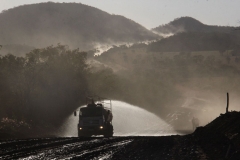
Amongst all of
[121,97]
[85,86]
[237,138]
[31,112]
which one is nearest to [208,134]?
[237,138]

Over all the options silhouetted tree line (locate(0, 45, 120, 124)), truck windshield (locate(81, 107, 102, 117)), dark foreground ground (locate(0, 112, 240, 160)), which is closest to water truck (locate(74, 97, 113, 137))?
truck windshield (locate(81, 107, 102, 117))

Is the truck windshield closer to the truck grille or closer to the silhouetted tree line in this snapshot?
the truck grille

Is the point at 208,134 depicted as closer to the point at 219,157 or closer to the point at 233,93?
the point at 219,157

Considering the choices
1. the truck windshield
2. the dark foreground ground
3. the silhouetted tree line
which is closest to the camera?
the dark foreground ground

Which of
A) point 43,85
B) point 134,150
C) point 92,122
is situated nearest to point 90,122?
point 92,122

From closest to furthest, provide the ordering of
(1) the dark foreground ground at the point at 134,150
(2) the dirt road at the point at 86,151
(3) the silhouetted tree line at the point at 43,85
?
1. (1) the dark foreground ground at the point at 134,150
2. (2) the dirt road at the point at 86,151
3. (3) the silhouetted tree line at the point at 43,85

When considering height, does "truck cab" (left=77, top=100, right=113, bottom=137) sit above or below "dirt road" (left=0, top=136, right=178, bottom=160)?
above

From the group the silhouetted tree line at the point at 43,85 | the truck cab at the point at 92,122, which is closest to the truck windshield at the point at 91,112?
the truck cab at the point at 92,122

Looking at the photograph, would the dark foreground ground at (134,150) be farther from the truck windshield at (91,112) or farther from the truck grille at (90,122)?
the truck windshield at (91,112)

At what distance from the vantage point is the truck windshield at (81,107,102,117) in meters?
46.0

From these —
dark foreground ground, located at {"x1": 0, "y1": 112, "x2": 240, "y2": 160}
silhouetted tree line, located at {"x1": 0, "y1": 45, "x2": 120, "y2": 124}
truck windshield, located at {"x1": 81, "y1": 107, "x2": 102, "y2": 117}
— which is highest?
silhouetted tree line, located at {"x1": 0, "y1": 45, "x2": 120, "y2": 124}

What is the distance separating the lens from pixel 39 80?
260 feet

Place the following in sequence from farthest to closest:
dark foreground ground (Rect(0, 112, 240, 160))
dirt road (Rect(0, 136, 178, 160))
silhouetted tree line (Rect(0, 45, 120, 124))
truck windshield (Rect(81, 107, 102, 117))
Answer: silhouetted tree line (Rect(0, 45, 120, 124)), truck windshield (Rect(81, 107, 102, 117)), dirt road (Rect(0, 136, 178, 160)), dark foreground ground (Rect(0, 112, 240, 160))

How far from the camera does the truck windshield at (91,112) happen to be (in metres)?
46.0
